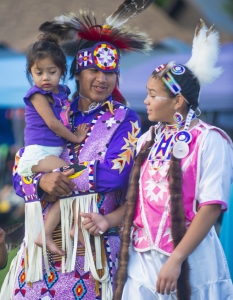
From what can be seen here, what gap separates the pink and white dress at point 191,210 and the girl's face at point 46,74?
746 mm

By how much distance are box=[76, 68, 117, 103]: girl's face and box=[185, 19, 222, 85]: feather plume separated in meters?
0.50

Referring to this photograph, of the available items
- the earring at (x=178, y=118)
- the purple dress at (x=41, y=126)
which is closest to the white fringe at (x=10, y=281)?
the purple dress at (x=41, y=126)

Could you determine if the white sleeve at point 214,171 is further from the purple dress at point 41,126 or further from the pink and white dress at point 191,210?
the purple dress at point 41,126

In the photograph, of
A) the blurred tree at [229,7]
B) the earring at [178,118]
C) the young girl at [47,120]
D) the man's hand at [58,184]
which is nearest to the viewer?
the earring at [178,118]

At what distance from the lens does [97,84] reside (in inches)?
129

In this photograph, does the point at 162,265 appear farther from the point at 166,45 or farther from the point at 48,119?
the point at 166,45

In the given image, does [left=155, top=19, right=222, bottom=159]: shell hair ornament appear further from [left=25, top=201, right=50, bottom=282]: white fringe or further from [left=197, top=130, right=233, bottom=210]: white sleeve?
[left=25, top=201, right=50, bottom=282]: white fringe

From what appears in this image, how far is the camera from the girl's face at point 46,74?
3.32 m

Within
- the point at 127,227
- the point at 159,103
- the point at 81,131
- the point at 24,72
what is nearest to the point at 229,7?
the point at 24,72

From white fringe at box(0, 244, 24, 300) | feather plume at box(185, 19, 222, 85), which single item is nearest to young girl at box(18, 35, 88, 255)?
white fringe at box(0, 244, 24, 300)

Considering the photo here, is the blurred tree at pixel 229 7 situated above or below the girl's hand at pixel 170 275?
above

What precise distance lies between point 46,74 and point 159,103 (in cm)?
71

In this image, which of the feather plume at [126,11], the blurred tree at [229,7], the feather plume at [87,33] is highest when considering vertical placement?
the blurred tree at [229,7]

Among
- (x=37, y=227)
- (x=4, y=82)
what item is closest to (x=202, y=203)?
(x=37, y=227)
